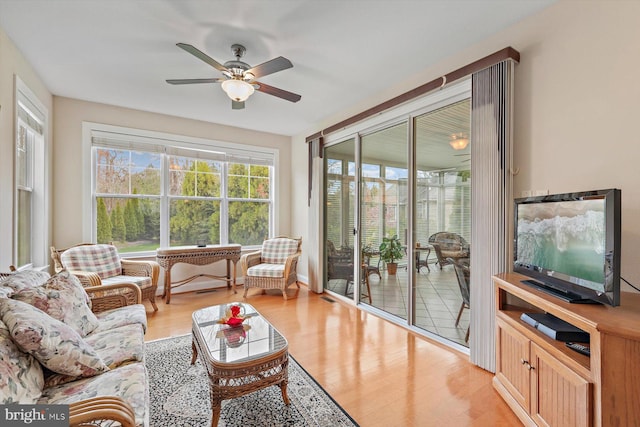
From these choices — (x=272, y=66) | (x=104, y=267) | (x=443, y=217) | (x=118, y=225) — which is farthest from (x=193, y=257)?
(x=443, y=217)

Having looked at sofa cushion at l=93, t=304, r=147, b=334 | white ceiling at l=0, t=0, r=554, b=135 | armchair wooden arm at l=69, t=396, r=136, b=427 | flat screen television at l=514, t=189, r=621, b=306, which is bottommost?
sofa cushion at l=93, t=304, r=147, b=334

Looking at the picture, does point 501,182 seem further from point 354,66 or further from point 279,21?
point 279,21

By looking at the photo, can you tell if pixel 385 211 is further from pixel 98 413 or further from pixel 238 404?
pixel 98 413

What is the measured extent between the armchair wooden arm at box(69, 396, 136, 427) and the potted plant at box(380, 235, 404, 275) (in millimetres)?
2726

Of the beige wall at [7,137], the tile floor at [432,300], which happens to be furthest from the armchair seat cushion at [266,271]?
the beige wall at [7,137]

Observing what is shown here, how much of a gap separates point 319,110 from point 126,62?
Answer: 2.29m

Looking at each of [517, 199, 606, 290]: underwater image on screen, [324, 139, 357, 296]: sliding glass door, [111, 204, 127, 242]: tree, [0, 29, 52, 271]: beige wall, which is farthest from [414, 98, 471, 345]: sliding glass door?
[111, 204, 127, 242]: tree

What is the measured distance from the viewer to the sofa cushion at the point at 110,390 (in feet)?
4.10

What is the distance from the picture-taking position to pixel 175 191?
4.40 meters

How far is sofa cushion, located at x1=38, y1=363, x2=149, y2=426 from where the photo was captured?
1.25 m

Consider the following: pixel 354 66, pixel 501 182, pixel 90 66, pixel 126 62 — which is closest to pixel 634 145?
pixel 501 182

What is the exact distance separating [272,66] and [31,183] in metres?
3.17

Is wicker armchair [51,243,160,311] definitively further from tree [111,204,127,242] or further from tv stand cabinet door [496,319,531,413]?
tv stand cabinet door [496,319,531,413]

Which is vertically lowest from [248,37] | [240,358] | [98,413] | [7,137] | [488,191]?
[240,358]
